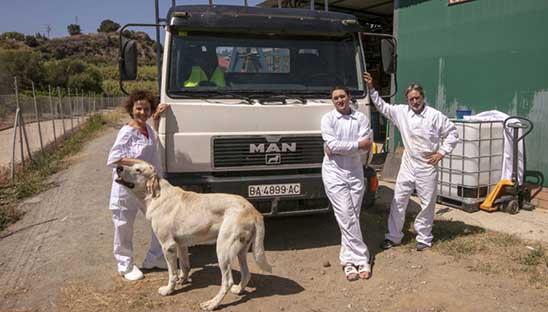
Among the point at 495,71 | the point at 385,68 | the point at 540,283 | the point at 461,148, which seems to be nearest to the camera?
the point at 540,283

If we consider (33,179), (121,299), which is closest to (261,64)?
(121,299)

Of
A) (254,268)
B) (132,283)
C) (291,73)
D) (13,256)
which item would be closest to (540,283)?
(254,268)

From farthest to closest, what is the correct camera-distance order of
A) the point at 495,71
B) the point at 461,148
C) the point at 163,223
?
the point at 495,71 < the point at 461,148 < the point at 163,223

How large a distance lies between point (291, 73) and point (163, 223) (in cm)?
226

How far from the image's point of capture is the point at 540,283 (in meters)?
4.04

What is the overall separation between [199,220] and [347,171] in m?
1.53

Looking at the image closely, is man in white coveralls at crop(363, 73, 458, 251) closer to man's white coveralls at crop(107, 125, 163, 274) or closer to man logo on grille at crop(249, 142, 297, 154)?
man logo on grille at crop(249, 142, 297, 154)

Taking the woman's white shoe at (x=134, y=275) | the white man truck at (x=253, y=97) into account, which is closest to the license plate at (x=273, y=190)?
the white man truck at (x=253, y=97)

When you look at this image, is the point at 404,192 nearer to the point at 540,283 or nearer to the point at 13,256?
the point at 540,283

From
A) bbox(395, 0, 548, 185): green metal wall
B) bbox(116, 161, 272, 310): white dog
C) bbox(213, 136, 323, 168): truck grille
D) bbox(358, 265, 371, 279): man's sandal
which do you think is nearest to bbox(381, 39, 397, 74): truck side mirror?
bbox(213, 136, 323, 168): truck grille

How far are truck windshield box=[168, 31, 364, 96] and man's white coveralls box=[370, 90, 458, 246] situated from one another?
53 centimetres

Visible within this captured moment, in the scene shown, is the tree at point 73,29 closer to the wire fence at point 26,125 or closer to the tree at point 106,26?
the tree at point 106,26

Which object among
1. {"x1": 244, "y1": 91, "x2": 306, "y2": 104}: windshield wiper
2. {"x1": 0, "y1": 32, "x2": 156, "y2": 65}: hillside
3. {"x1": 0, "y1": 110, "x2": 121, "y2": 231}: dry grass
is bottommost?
{"x1": 0, "y1": 110, "x2": 121, "y2": 231}: dry grass

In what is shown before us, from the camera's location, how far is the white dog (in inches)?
141
